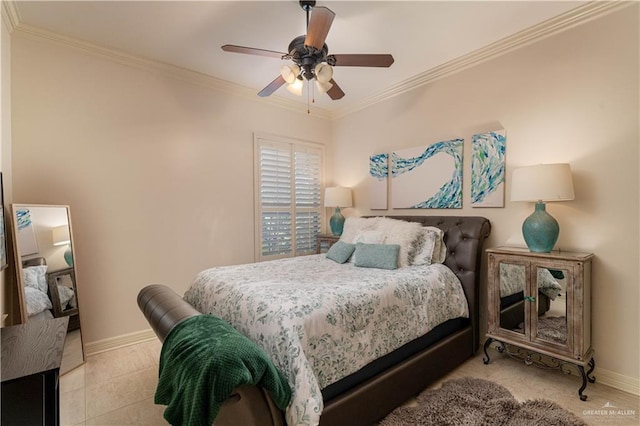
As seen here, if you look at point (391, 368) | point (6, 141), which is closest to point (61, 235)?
point (6, 141)

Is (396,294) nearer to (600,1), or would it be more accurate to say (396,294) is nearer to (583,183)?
(583,183)

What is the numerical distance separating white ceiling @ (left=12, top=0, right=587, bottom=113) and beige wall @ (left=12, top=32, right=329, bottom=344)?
329mm

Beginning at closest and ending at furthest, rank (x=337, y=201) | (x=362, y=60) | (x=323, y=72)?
(x=323, y=72) < (x=362, y=60) < (x=337, y=201)

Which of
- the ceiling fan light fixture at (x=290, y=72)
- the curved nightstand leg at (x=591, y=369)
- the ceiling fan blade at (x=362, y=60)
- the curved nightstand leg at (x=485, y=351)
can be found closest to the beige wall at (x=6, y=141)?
the ceiling fan light fixture at (x=290, y=72)

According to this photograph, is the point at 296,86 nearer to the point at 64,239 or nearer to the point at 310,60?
the point at 310,60

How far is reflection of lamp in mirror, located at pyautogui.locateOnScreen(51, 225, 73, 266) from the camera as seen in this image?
239cm

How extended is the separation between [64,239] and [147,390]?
1406 millimetres

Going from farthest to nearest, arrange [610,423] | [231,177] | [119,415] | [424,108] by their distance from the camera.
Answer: [231,177], [424,108], [119,415], [610,423]

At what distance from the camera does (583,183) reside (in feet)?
7.34

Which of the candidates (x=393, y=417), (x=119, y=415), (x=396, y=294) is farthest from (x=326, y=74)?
(x=119, y=415)

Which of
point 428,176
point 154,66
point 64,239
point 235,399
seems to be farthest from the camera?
point 428,176

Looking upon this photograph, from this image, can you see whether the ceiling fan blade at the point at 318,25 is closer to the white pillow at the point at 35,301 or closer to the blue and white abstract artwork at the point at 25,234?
the blue and white abstract artwork at the point at 25,234

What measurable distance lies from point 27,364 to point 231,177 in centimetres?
263

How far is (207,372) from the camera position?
3.45 ft
